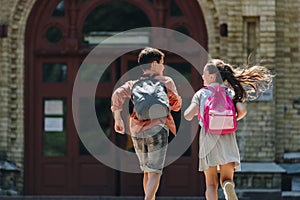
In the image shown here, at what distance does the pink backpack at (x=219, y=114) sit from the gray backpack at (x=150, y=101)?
0.51 meters

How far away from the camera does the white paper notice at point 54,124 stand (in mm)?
17516

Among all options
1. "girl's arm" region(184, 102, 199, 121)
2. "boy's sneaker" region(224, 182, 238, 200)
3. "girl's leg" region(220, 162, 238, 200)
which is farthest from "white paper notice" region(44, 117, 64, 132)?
"boy's sneaker" region(224, 182, 238, 200)

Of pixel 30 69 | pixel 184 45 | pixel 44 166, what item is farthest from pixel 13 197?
pixel 184 45

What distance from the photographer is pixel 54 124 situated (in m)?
17.5

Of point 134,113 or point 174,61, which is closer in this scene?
point 134,113

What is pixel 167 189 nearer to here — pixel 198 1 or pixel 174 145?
pixel 174 145

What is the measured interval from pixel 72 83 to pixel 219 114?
6.41 metres

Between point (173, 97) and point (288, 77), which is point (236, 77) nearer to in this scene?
point (173, 97)

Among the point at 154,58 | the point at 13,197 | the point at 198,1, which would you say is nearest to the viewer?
the point at 154,58

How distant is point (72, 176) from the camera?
1745 centimetres

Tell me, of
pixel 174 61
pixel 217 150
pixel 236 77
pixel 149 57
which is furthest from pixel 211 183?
pixel 174 61

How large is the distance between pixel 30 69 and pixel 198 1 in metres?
3.43

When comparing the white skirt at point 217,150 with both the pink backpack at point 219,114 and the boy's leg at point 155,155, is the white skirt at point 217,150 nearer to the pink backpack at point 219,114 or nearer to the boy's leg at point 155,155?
the pink backpack at point 219,114

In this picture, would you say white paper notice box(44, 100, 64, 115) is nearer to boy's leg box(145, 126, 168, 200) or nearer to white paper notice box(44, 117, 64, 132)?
white paper notice box(44, 117, 64, 132)
